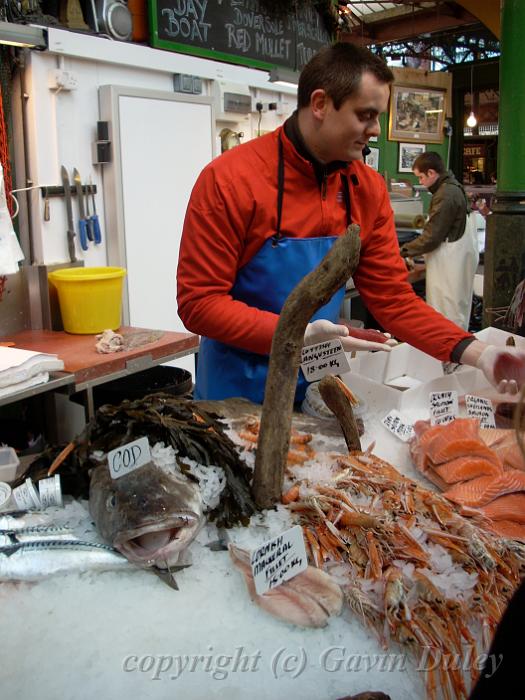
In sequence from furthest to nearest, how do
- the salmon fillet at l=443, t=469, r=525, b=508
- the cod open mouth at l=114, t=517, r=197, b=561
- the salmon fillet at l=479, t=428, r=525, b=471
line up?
the salmon fillet at l=479, t=428, r=525, b=471 → the salmon fillet at l=443, t=469, r=525, b=508 → the cod open mouth at l=114, t=517, r=197, b=561

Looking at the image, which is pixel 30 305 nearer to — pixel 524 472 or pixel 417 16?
pixel 524 472

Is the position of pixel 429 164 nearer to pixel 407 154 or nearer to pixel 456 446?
pixel 407 154

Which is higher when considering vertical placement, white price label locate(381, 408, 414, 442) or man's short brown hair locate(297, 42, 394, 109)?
man's short brown hair locate(297, 42, 394, 109)

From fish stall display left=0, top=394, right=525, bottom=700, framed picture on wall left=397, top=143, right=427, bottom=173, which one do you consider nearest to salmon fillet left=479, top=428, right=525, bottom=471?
fish stall display left=0, top=394, right=525, bottom=700

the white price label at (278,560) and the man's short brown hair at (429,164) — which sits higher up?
the man's short brown hair at (429,164)

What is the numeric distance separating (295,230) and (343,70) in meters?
0.54

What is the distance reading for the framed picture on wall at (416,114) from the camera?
11.2 meters

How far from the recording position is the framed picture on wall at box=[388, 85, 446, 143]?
11.2 m

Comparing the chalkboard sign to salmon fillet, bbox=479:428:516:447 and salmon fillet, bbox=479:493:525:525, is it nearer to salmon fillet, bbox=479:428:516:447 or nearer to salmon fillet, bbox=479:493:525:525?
salmon fillet, bbox=479:428:516:447

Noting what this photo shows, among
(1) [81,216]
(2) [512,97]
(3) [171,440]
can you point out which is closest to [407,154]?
(2) [512,97]

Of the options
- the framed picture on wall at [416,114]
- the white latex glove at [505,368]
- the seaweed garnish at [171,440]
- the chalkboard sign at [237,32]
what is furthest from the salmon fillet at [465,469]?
the framed picture on wall at [416,114]

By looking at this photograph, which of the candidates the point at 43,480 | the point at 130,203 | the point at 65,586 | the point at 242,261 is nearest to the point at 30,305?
the point at 130,203

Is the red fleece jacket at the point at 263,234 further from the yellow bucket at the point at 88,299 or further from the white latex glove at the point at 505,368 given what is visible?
the yellow bucket at the point at 88,299

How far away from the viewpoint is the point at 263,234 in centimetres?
235
